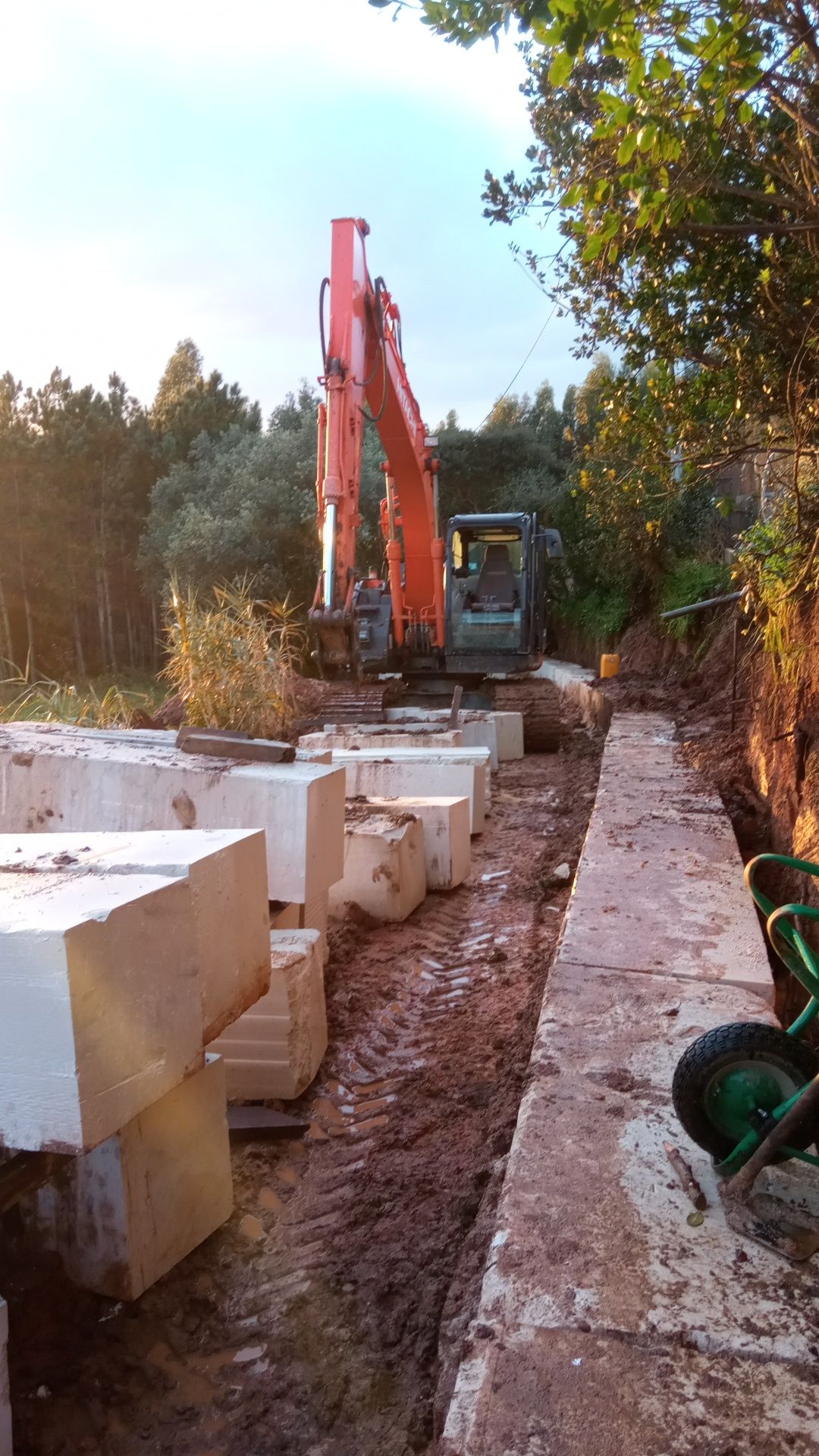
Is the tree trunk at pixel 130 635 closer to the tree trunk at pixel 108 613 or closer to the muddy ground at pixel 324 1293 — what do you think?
the tree trunk at pixel 108 613

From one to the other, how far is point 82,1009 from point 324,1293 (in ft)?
3.37

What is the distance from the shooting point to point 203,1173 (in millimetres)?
2303

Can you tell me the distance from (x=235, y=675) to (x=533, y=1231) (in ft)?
25.8

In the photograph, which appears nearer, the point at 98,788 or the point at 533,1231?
the point at 533,1231

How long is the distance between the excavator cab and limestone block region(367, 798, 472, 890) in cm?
611

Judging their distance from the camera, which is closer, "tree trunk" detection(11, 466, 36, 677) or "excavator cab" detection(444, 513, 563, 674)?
"excavator cab" detection(444, 513, 563, 674)

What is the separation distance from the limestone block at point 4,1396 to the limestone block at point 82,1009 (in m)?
0.28

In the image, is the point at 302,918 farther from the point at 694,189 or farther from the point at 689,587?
the point at 689,587

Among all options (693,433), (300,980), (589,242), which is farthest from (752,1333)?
(693,433)

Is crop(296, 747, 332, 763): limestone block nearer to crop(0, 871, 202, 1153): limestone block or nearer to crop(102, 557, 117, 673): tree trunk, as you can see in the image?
crop(0, 871, 202, 1153): limestone block

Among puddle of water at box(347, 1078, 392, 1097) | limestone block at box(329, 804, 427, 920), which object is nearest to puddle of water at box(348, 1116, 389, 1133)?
puddle of water at box(347, 1078, 392, 1097)

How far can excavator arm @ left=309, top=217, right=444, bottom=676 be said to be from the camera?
24.5ft

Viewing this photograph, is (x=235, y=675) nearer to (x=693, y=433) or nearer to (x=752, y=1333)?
(x=693, y=433)

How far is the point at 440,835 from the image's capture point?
5.12 metres
